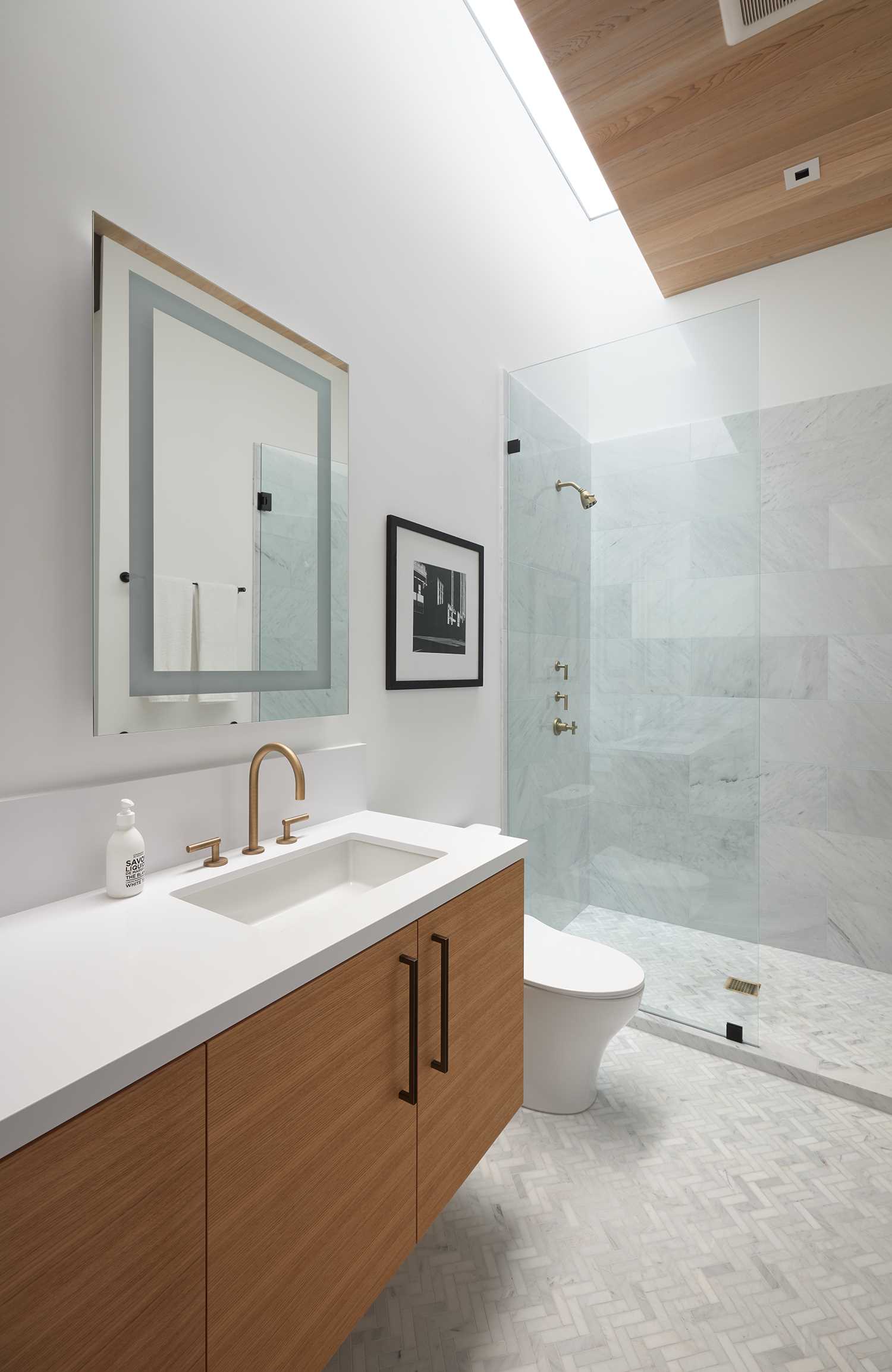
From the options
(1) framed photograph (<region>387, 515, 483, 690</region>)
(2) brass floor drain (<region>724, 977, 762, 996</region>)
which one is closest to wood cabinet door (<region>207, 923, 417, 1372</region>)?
(1) framed photograph (<region>387, 515, 483, 690</region>)

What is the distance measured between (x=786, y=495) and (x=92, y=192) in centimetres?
249

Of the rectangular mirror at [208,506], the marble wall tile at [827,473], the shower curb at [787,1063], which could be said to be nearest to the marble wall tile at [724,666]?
the marble wall tile at [827,473]

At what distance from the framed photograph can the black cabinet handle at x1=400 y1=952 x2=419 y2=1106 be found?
2.83ft

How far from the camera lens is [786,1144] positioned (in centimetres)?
161

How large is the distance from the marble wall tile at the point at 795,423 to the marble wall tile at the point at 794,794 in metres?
1.30

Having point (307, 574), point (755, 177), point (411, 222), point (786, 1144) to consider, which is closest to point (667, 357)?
point (755, 177)

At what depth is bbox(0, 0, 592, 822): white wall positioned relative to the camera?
0.95m

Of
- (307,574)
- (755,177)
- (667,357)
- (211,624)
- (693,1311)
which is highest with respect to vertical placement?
(755,177)

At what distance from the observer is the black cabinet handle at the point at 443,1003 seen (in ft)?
3.29

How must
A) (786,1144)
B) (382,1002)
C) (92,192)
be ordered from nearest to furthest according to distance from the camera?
1. (382,1002)
2. (92,192)
3. (786,1144)

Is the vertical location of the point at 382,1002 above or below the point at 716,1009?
above

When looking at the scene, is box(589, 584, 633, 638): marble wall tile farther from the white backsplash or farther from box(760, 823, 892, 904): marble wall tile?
the white backsplash

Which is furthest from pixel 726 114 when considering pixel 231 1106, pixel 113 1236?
pixel 113 1236

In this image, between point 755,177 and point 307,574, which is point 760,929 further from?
point 755,177
